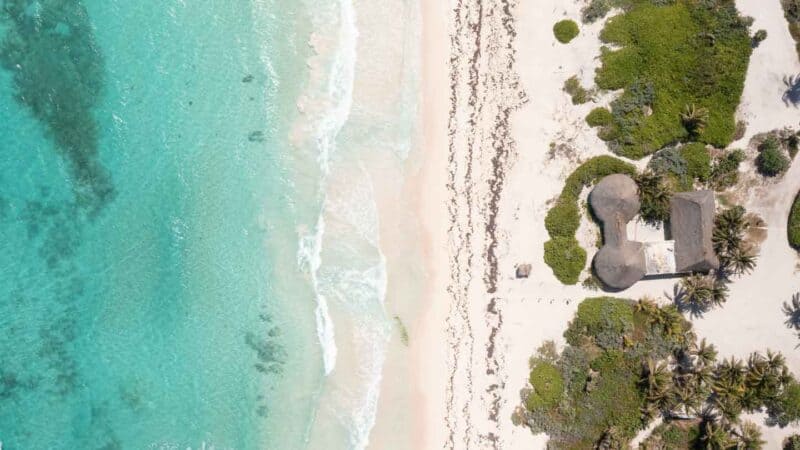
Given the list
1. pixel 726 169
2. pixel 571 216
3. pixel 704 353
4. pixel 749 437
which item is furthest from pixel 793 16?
pixel 749 437

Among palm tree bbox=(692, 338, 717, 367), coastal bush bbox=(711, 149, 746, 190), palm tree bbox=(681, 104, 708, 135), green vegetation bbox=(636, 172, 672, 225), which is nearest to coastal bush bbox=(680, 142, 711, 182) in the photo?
coastal bush bbox=(711, 149, 746, 190)

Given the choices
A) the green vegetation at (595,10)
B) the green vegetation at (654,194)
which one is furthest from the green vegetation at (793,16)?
the green vegetation at (654,194)

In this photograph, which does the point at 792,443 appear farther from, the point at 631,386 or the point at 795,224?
the point at 795,224

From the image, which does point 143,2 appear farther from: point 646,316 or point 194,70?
point 646,316

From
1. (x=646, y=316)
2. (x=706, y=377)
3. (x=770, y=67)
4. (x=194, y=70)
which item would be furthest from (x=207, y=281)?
(x=770, y=67)

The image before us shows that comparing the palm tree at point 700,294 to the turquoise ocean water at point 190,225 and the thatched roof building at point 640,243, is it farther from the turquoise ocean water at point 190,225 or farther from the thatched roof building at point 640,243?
the turquoise ocean water at point 190,225

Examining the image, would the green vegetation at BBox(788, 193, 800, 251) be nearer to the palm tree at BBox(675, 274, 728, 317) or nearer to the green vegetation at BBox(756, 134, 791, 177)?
the green vegetation at BBox(756, 134, 791, 177)
